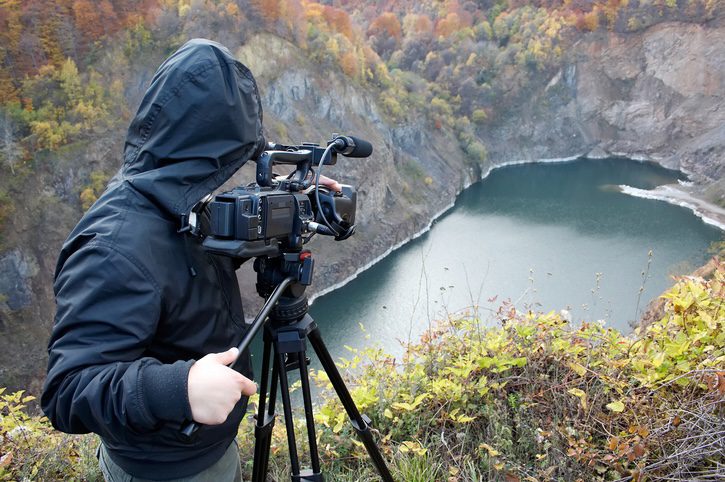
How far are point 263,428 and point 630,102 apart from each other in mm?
40853

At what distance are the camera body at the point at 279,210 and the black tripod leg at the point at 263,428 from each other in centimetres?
32

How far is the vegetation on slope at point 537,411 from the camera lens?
4.39ft

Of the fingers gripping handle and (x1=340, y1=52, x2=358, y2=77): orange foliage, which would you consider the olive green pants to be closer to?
the fingers gripping handle

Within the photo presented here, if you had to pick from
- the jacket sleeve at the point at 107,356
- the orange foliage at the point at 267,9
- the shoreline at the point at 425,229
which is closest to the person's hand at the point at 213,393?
the jacket sleeve at the point at 107,356

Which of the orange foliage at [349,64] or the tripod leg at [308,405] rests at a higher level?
the orange foliage at [349,64]

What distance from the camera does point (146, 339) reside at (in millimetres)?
820

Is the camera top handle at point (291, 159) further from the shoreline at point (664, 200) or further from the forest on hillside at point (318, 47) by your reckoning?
the forest on hillside at point (318, 47)

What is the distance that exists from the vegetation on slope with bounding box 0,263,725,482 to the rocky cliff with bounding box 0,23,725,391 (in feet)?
38.8

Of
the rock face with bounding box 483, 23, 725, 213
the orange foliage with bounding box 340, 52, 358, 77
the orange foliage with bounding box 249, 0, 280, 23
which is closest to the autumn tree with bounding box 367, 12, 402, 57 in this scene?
the rock face with bounding box 483, 23, 725, 213

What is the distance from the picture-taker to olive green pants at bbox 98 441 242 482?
0.99 m

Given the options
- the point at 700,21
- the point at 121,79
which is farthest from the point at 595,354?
the point at 700,21

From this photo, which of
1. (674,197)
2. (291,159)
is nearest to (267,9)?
(674,197)

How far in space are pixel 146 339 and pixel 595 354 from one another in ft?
4.82

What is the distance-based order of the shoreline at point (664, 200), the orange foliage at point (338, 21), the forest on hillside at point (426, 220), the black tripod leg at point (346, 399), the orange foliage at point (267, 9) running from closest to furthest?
the black tripod leg at point (346, 399), the forest on hillside at point (426, 220), the shoreline at point (664, 200), the orange foliage at point (267, 9), the orange foliage at point (338, 21)
